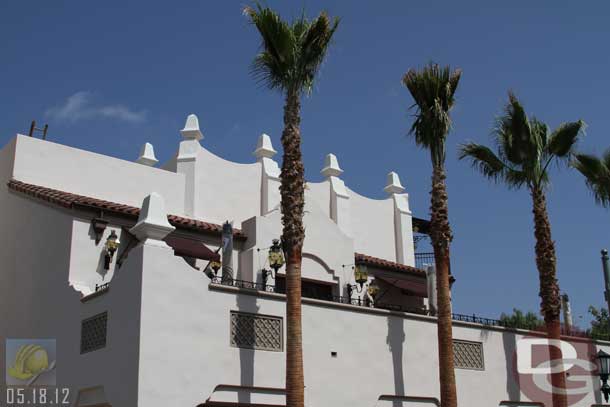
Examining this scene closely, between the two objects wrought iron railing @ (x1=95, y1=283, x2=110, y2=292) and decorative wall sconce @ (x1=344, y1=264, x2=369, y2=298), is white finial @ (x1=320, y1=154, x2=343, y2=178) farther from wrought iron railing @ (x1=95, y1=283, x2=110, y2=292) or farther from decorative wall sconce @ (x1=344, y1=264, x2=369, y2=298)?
wrought iron railing @ (x1=95, y1=283, x2=110, y2=292)

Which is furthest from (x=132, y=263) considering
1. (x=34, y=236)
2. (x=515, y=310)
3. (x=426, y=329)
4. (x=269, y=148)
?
(x=515, y=310)

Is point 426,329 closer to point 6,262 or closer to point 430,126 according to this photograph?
point 430,126

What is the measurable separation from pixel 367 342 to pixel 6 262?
10119 millimetres

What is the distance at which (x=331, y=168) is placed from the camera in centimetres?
2761

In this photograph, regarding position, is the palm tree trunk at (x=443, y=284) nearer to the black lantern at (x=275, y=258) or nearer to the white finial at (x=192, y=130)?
the black lantern at (x=275, y=258)

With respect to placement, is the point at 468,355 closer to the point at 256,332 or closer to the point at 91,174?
the point at 256,332

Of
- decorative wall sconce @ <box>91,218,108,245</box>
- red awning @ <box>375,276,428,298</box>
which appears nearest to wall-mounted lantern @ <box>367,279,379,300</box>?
red awning @ <box>375,276,428,298</box>

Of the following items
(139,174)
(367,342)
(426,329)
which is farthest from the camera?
(139,174)

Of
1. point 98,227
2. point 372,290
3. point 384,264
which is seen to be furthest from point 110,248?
point 384,264

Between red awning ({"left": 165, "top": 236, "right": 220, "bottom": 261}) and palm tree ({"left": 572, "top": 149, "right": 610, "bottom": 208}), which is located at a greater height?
palm tree ({"left": 572, "top": 149, "right": 610, "bottom": 208})

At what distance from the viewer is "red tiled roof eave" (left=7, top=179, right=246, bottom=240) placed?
19672mm

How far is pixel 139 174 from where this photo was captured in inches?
915

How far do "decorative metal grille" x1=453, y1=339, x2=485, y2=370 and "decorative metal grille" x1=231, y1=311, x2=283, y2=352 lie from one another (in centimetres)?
603

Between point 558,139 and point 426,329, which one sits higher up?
point 558,139
